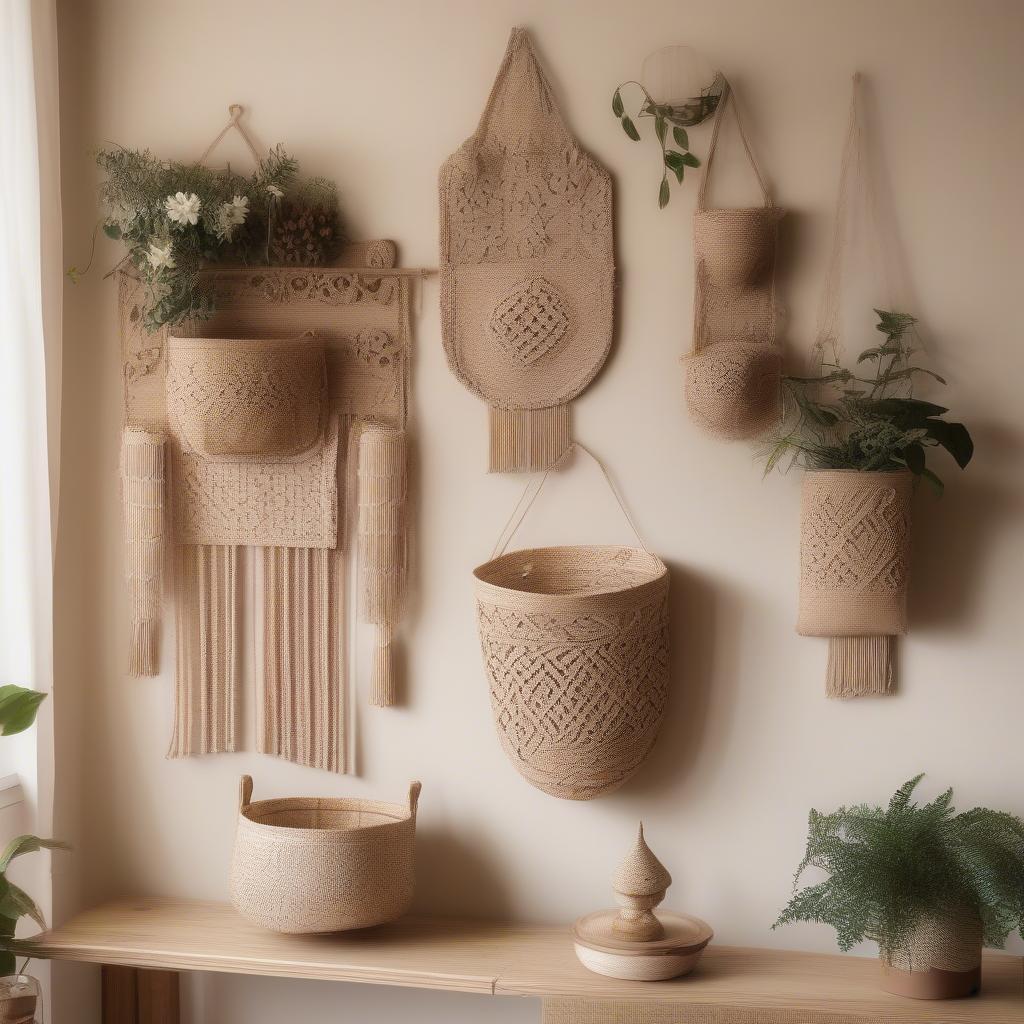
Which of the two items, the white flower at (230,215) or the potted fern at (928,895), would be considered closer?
the potted fern at (928,895)

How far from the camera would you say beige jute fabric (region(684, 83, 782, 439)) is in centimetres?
219

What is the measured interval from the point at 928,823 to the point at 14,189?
77.7 inches

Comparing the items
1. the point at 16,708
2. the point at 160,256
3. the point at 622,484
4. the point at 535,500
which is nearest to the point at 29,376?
the point at 160,256

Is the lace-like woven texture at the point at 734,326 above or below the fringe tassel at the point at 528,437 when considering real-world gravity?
above

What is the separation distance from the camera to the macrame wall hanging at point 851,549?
6.98ft

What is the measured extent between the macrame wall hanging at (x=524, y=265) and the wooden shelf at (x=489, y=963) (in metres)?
0.89

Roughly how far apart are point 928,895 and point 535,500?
0.98 metres

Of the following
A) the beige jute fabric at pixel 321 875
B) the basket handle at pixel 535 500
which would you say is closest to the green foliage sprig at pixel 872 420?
the basket handle at pixel 535 500

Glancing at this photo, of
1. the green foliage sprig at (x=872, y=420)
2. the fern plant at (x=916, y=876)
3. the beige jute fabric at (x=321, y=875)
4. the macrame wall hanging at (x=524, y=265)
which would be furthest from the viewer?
the macrame wall hanging at (x=524, y=265)

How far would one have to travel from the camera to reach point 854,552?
214 centimetres

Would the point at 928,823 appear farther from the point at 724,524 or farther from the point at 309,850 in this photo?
the point at 309,850

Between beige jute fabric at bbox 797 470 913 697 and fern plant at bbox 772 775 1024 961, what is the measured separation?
1.08 ft

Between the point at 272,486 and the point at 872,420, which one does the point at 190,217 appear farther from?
the point at 872,420

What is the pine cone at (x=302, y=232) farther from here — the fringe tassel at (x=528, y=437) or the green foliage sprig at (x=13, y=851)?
the green foliage sprig at (x=13, y=851)
